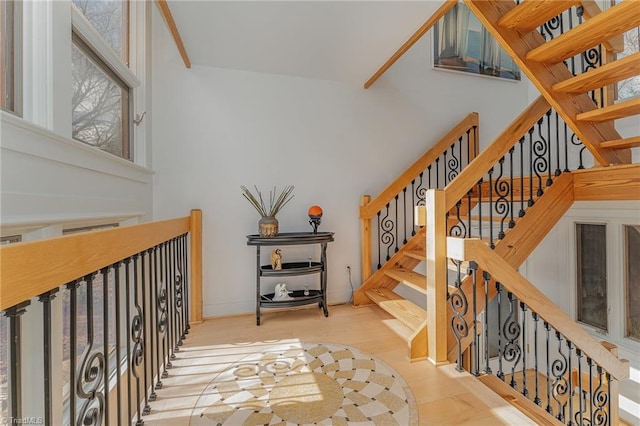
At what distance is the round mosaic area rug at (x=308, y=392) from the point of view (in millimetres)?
1449

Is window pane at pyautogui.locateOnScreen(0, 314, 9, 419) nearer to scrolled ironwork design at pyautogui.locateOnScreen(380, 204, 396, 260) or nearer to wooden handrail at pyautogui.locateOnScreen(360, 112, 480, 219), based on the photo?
wooden handrail at pyautogui.locateOnScreen(360, 112, 480, 219)

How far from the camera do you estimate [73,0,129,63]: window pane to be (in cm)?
183

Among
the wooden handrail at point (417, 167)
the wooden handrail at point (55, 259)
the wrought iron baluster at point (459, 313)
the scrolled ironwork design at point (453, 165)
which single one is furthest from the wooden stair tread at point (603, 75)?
the wooden handrail at point (55, 259)

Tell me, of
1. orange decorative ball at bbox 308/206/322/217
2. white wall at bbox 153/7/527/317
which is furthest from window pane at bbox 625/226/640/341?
orange decorative ball at bbox 308/206/322/217

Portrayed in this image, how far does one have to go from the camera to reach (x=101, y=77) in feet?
6.44

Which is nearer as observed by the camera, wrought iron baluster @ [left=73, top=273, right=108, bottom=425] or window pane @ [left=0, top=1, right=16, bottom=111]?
wrought iron baluster @ [left=73, top=273, right=108, bottom=425]

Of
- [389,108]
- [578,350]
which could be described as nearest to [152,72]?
[389,108]

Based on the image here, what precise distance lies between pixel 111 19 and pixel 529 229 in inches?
132

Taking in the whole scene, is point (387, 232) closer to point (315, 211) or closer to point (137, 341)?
point (315, 211)

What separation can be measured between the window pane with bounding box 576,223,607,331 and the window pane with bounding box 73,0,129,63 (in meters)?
4.89

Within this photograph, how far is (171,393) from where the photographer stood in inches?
64.0

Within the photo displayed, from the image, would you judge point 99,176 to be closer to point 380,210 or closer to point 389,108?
point 380,210

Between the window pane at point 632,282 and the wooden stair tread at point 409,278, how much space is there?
88.3 inches

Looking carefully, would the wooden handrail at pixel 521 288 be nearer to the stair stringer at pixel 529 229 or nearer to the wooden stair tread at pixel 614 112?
the stair stringer at pixel 529 229
